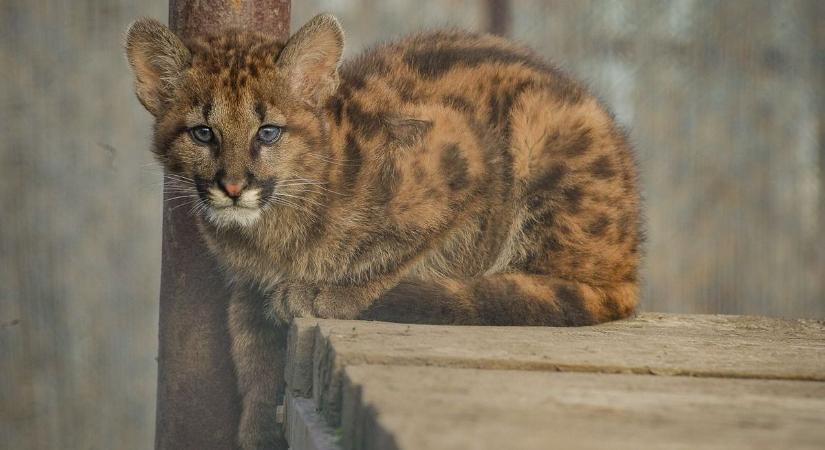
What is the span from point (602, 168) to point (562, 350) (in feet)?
3.38

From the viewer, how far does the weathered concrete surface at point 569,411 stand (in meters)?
1.56

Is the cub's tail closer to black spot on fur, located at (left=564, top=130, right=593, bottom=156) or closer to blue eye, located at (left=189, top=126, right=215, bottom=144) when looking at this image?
black spot on fur, located at (left=564, top=130, right=593, bottom=156)

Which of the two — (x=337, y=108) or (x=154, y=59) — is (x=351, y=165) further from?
(x=154, y=59)

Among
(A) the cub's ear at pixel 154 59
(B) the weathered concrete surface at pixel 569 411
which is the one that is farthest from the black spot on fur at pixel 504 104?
(B) the weathered concrete surface at pixel 569 411

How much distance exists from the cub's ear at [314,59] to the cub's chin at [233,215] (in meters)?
0.38

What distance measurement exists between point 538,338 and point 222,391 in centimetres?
112

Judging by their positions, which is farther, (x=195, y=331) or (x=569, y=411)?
(x=195, y=331)

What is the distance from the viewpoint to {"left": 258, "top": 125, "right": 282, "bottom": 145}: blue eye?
310 centimetres

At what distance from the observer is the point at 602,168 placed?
10.9 ft

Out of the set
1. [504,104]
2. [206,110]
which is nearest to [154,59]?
[206,110]

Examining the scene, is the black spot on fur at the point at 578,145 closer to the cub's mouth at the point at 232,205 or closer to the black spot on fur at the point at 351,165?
the black spot on fur at the point at 351,165

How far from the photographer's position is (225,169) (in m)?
2.98

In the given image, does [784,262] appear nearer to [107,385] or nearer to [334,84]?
[334,84]

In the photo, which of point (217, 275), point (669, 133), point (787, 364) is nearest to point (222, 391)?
point (217, 275)
